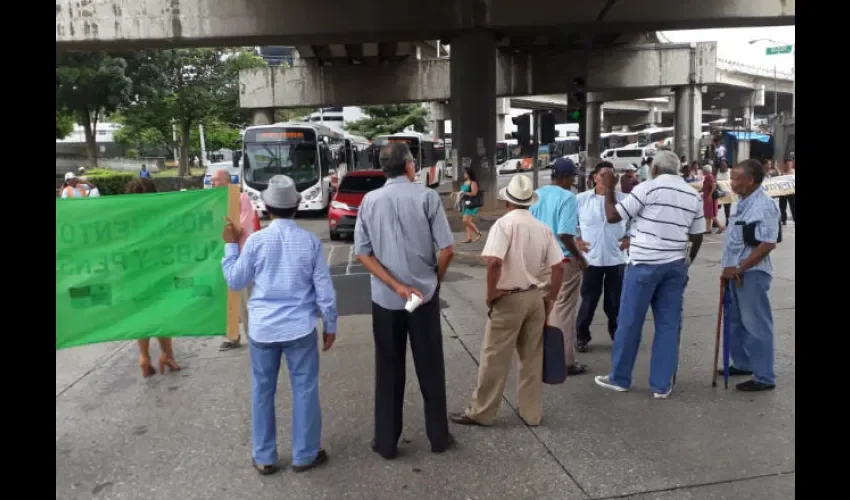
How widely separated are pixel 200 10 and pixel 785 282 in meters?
18.3

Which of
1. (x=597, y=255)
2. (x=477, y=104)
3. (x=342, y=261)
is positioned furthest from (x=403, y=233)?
(x=477, y=104)

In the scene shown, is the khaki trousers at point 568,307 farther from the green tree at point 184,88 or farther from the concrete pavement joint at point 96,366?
the green tree at point 184,88

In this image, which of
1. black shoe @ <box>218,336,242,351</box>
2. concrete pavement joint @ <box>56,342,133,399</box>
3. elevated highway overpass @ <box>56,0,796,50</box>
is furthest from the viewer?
elevated highway overpass @ <box>56,0,796,50</box>

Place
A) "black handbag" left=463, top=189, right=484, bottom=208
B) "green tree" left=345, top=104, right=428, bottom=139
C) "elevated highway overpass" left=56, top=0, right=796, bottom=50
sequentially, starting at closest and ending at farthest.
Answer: "black handbag" left=463, top=189, right=484, bottom=208 → "elevated highway overpass" left=56, top=0, right=796, bottom=50 → "green tree" left=345, top=104, right=428, bottom=139

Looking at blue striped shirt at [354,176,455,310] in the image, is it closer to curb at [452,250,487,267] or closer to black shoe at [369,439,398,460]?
→ black shoe at [369,439,398,460]

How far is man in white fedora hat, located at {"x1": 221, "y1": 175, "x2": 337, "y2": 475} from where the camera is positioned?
387 centimetres

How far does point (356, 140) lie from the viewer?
113 feet

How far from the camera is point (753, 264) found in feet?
16.4

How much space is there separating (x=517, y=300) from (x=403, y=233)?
958 millimetres

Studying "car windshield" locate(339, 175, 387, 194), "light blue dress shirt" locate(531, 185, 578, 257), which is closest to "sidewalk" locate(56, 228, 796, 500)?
"light blue dress shirt" locate(531, 185, 578, 257)

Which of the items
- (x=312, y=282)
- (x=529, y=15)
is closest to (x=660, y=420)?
(x=312, y=282)

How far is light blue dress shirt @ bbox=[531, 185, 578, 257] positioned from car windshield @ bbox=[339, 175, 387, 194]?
11.9 m

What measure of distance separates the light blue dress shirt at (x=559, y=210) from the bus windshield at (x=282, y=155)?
1741 centimetres
